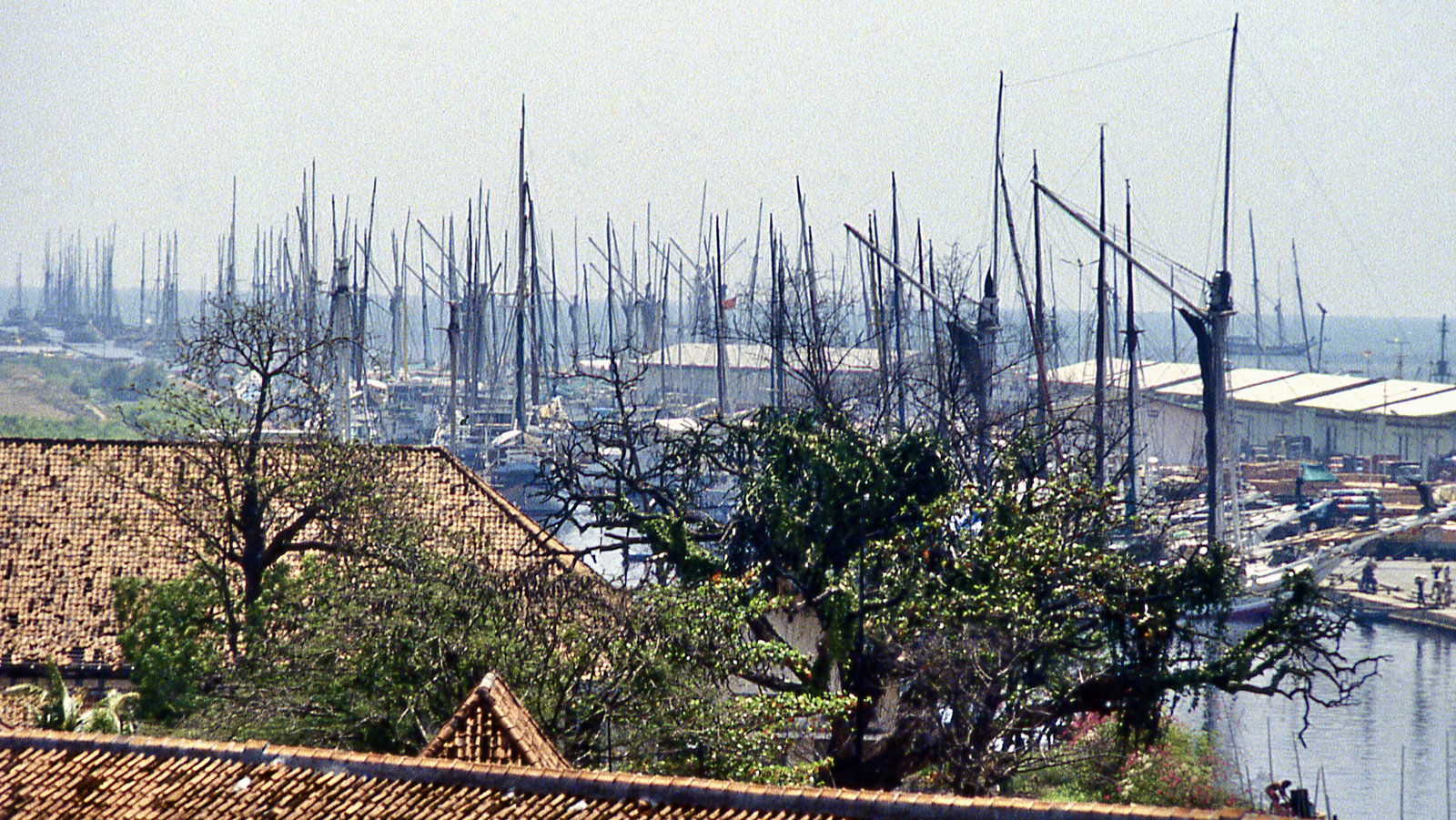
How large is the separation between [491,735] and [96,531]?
1825cm

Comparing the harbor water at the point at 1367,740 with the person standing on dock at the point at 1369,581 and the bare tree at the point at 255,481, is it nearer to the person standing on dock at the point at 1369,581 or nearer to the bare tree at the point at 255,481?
the person standing on dock at the point at 1369,581

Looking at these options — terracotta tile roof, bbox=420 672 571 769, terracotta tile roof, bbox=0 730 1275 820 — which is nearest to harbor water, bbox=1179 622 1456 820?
terracotta tile roof, bbox=420 672 571 769

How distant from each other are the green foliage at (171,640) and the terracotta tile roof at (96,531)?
1369 millimetres

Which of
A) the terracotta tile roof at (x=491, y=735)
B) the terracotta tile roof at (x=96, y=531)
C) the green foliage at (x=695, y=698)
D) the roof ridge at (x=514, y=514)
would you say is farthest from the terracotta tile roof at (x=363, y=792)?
the roof ridge at (x=514, y=514)

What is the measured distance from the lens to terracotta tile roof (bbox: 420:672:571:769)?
1817 cm

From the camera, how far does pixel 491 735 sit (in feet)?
61.1

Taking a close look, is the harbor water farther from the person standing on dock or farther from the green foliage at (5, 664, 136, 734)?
the green foliage at (5, 664, 136, 734)

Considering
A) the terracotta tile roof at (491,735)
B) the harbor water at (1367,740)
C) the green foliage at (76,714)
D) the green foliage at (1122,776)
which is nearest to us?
the terracotta tile roof at (491,735)

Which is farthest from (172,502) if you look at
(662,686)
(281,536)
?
(662,686)

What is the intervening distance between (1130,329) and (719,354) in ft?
90.4

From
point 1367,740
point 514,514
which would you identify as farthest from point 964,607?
point 1367,740

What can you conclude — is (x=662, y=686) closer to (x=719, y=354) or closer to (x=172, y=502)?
(x=172, y=502)

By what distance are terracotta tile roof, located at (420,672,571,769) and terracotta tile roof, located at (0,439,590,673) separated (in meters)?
9.84

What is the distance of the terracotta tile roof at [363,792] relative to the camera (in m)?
14.5
